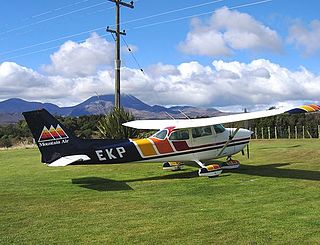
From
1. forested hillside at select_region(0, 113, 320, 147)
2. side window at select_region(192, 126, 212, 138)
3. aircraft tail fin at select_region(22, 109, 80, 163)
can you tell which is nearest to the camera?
aircraft tail fin at select_region(22, 109, 80, 163)

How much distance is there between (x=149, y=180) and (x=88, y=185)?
84.5 inches

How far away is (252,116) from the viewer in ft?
44.0

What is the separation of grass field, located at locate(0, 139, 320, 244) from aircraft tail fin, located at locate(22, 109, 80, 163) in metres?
0.95

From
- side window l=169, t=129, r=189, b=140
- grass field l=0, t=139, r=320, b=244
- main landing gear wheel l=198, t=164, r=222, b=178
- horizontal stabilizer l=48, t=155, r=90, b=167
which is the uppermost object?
side window l=169, t=129, r=189, b=140

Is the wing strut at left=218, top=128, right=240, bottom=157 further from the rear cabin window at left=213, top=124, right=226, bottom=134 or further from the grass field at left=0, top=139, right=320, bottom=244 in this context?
the grass field at left=0, top=139, right=320, bottom=244

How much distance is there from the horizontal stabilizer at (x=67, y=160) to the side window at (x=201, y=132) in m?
4.02

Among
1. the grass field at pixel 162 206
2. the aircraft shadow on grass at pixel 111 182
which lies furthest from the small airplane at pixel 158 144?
the grass field at pixel 162 206

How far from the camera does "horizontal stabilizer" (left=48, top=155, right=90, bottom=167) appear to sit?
12.1 metres

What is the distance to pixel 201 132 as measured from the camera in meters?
14.7

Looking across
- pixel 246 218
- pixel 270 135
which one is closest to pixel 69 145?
pixel 246 218

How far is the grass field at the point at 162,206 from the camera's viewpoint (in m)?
6.73

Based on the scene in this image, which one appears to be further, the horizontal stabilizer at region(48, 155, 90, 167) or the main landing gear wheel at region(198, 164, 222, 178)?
the main landing gear wheel at region(198, 164, 222, 178)

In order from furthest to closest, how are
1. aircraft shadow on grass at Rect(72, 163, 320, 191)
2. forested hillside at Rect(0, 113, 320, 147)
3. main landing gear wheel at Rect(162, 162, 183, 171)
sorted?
forested hillside at Rect(0, 113, 320, 147) → main landing gear wheel at Rect(162, 162, 183, 171) → aircraft shadow on grass at Rect(72, 163, 320, 191)

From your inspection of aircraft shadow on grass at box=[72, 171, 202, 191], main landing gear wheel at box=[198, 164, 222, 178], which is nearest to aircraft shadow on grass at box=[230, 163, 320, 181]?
main landing gear wheel at box=[198, 164, 222, 178]
